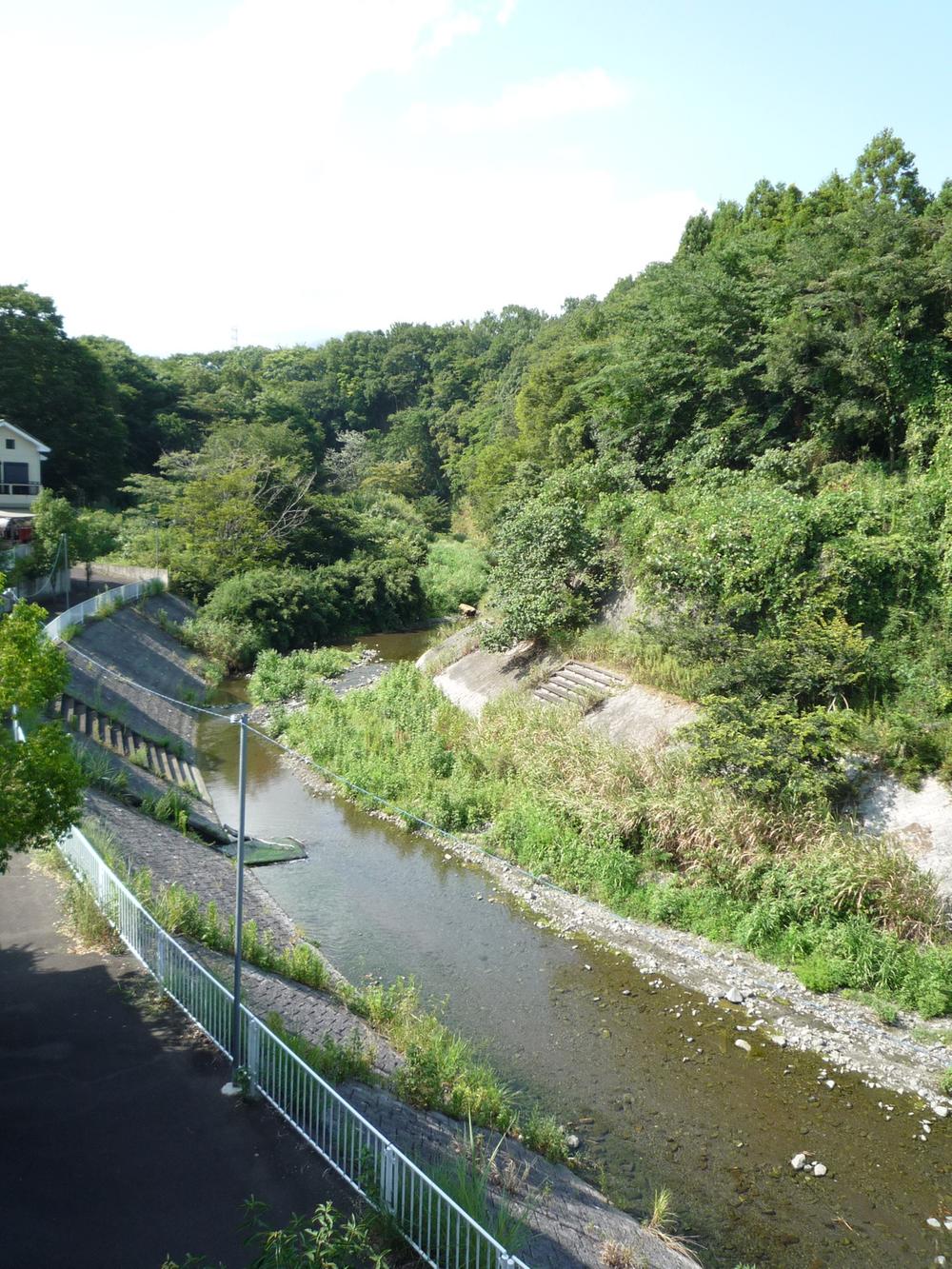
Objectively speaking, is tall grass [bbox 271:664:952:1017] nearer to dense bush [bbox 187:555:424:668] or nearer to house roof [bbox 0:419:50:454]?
dense bush [bbox 187:555:424:668]

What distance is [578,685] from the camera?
68.2ft

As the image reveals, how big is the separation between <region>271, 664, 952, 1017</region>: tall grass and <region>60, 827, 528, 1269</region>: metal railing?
736 cm

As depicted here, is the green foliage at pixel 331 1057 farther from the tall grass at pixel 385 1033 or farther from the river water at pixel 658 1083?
the river water at pixel 658 1083

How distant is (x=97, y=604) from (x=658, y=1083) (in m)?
22.4

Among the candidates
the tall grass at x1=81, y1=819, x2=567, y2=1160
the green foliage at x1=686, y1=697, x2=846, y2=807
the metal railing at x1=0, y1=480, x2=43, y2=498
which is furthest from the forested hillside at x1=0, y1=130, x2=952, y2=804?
the tall grass at x1=81, y1=819, x2=567, y2=1160

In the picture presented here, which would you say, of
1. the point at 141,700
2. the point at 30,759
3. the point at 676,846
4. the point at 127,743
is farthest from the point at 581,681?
the point at 30,759

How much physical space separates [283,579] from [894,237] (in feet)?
81.2

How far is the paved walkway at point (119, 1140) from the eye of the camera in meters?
6.60

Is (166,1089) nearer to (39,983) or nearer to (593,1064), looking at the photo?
(39,983)

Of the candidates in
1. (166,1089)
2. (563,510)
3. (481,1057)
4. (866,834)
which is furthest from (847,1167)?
(563,510)

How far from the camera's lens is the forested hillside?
1513 cm

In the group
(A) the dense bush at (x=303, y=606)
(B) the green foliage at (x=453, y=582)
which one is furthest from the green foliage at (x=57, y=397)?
(B) the green foliage at (x=453, y=582)

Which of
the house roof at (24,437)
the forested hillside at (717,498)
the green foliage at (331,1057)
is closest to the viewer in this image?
the green foliage at (331,1057)

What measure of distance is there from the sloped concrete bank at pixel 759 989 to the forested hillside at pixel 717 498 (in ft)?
8.91
